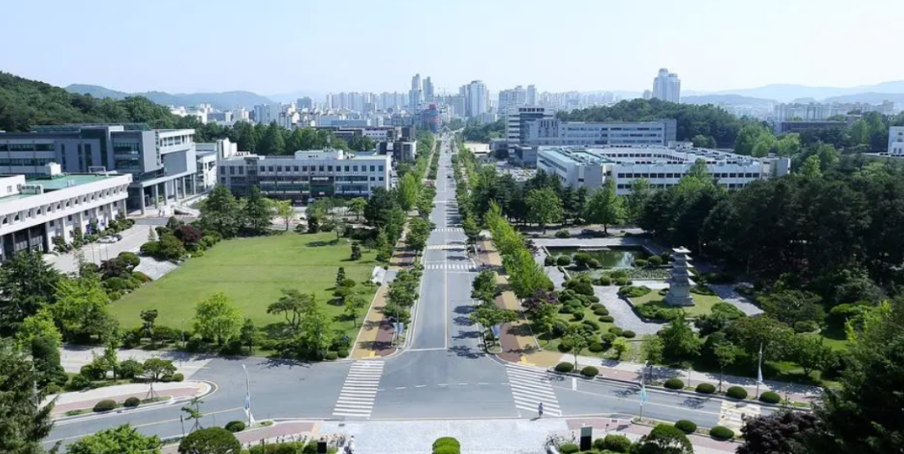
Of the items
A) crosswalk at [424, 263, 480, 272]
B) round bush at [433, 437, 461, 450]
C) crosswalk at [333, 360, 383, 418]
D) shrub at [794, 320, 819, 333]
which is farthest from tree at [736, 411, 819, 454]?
crosswalk at [424, 263, 480, 272]

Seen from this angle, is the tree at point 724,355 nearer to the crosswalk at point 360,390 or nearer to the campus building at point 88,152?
the crosswalk at point 360,390

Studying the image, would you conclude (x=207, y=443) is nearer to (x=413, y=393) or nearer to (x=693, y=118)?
(x=413, y=393)

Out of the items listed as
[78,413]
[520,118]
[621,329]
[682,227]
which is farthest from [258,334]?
[520,118]

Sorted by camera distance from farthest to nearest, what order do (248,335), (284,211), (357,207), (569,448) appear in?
→ 1. (357,207)
2. (284,211)
3. (248,335)
4. (569,448)

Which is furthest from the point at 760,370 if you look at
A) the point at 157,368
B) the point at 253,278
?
the point at 253,278

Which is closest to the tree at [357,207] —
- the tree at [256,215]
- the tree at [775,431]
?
the tree at [256,215]

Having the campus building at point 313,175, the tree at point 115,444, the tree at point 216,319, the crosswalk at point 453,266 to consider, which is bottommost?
the crosswalk at point 453,266

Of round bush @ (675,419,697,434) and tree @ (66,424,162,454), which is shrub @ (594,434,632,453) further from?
tree @ (66,424,162,454)
